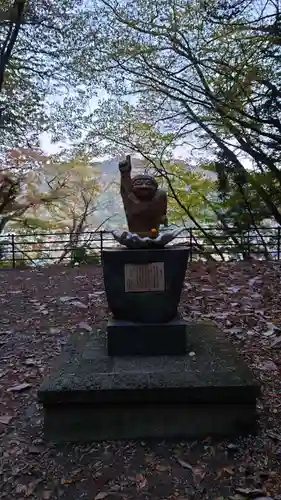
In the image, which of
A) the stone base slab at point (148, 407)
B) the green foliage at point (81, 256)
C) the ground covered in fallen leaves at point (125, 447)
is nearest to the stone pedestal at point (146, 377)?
the stone base slab at point (148, 407)

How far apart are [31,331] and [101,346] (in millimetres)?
1597

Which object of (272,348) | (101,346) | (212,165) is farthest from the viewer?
(212,165)

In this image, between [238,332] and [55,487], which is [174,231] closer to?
[238,332]

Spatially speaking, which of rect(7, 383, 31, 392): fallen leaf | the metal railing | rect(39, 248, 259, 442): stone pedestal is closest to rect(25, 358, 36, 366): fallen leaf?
rect(7, 383, 31, 392): fallen leaf

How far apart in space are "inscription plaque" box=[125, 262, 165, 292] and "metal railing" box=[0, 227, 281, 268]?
19.7 ft

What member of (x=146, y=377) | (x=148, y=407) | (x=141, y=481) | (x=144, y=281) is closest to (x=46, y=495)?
(x=141, y=481)

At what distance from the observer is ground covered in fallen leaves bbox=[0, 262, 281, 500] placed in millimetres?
2149

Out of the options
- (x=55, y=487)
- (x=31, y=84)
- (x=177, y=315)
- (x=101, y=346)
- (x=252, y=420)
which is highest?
(x=31, y=84)

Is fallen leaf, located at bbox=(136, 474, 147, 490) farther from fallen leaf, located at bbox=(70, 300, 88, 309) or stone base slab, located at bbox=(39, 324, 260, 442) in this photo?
fallen leaf, located at bbox=(70, 300, 88, 309)

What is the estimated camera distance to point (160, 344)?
318 cm

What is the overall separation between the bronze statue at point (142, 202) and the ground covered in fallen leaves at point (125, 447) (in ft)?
5.32

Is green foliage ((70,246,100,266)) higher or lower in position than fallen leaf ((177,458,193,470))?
higher

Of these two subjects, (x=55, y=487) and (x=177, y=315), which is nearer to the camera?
(x=55, y=487)

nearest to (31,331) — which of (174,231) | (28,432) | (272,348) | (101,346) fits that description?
(101,346)
